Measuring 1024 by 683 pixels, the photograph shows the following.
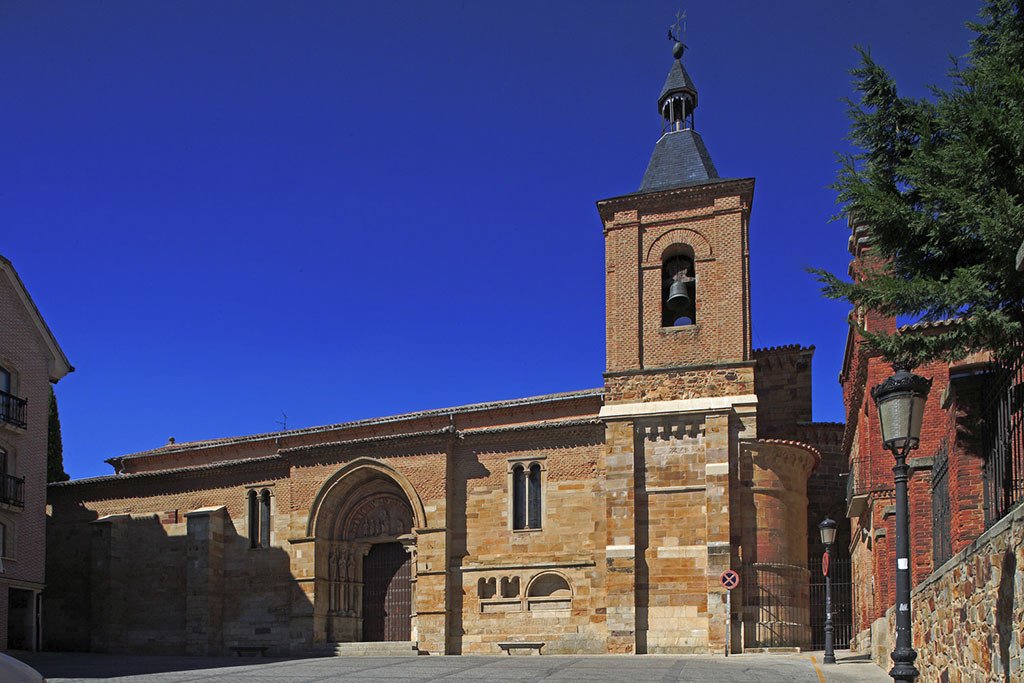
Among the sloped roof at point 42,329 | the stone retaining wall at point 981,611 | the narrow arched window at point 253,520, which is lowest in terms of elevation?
the narrow arched window at point 253,520

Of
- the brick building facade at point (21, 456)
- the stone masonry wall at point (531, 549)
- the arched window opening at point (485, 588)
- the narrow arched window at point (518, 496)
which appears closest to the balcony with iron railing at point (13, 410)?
the brick building facade at point (21, 456)

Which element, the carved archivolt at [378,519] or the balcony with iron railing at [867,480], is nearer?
the balcony with iron railing at [867,480]

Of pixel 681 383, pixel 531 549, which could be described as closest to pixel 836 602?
pixel 681 383

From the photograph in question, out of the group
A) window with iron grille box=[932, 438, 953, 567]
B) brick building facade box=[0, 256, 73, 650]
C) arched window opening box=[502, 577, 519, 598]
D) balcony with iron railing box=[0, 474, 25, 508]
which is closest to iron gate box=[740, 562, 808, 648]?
arched window opening box=[502, 577, 519, 598]

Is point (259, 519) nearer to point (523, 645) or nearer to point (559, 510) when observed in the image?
point (523, 645)

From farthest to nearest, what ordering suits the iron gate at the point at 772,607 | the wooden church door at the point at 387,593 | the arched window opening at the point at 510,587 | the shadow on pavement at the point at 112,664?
the wooden church door at the point at 387,593
the arched window opening at the point at 510,587
the iron gate at the point at 772,607
the shadow on pavement at the point at 112,664

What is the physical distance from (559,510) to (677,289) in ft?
24.0

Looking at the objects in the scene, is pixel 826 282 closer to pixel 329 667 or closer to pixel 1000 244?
pixel 1000 244

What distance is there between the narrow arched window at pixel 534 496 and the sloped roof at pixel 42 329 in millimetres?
16444

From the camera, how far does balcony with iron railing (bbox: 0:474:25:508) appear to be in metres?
28.7

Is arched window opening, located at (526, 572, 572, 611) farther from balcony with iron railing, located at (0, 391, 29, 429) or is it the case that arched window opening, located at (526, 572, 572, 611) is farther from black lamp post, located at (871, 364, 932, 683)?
black lamp post, located at (871, 364, 932, 683)

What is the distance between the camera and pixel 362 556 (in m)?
32.1

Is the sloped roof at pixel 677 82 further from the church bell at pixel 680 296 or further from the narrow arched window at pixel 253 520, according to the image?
the narrow arched window at pixel 253 520

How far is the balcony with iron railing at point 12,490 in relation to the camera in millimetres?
28663
